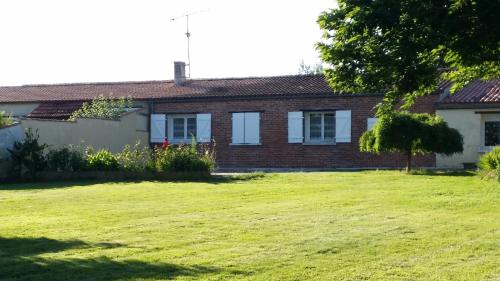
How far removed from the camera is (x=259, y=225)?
9.52 metres

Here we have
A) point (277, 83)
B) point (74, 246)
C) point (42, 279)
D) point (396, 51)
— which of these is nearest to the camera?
point (42, 279)

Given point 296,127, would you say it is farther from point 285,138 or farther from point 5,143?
point 5,143

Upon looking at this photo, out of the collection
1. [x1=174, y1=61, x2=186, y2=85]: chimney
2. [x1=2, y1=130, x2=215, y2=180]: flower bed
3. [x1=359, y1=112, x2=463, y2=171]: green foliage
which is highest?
[x1=174, y1=61, x2=186, y2=85]: chimney

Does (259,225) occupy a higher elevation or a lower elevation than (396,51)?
lower

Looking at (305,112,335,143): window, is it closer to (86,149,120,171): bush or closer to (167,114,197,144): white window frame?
(167,114,197,144): white window frame

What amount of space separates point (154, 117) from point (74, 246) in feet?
76.1

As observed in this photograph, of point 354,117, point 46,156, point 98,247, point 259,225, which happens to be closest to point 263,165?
point 354,117

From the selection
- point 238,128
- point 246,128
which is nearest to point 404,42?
point 246,128

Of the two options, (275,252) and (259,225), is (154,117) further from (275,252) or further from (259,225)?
(275,252)

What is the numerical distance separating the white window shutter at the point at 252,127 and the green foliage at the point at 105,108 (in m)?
5.28

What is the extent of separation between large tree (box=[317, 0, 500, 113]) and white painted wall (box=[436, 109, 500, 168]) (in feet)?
53.3

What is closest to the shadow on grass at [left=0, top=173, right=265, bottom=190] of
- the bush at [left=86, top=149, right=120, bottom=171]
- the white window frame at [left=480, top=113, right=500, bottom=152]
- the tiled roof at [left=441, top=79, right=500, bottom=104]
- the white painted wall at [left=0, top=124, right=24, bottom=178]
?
the bush at [left=86, top=149, right=120, bottom=171]

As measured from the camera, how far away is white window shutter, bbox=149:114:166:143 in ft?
101

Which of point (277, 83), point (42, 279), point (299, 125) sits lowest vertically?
point (42, 279)
